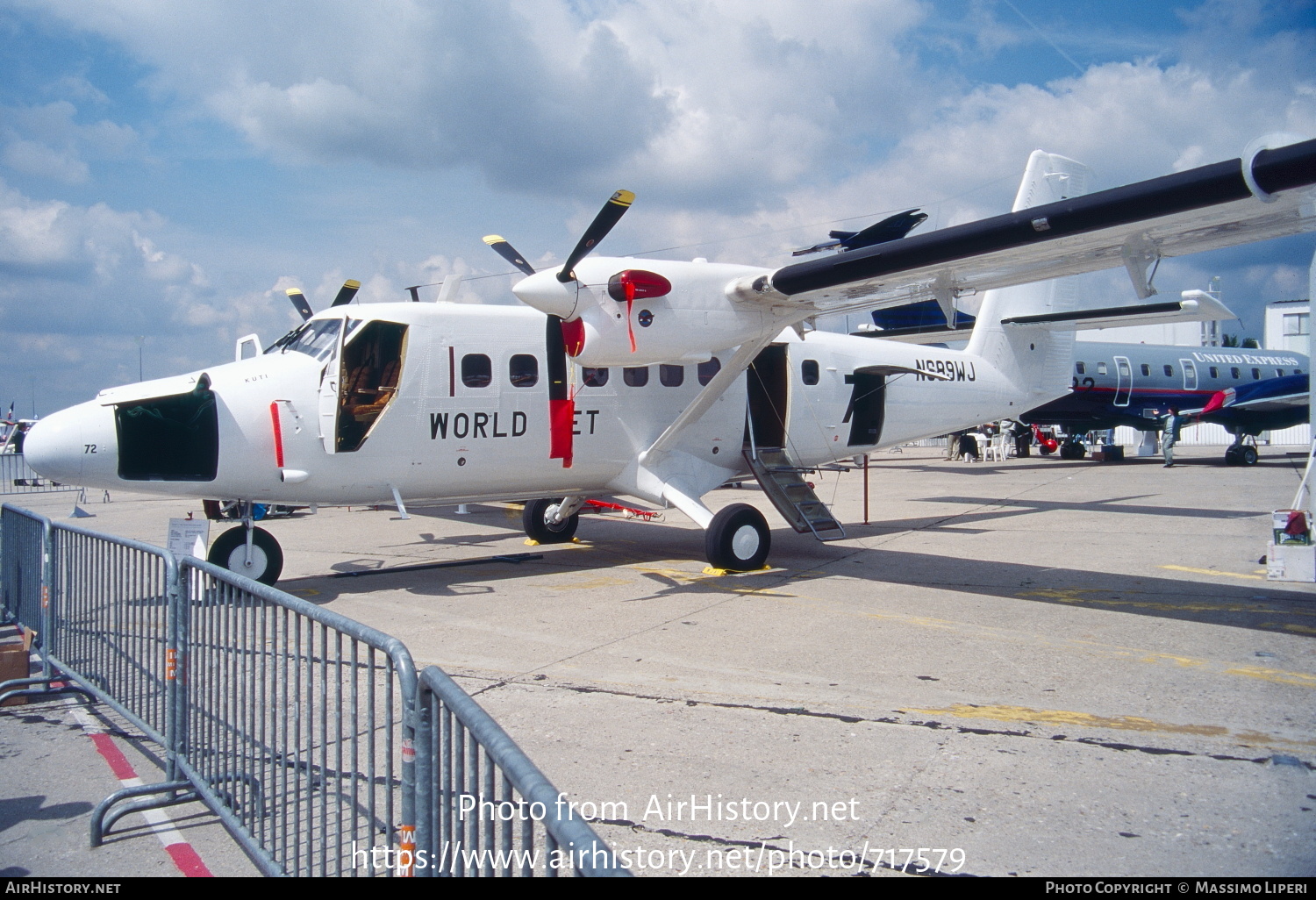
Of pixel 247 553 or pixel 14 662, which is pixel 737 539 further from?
pixel 14 662

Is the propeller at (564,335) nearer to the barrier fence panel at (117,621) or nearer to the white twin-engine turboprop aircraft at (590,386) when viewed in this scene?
the white twin-engine turboprop aircraft at (590,386)

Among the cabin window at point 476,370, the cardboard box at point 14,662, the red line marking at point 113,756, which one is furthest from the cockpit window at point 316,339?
the red line marking at point 113,756

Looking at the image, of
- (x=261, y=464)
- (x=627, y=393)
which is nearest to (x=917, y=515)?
(x=627, y=393)

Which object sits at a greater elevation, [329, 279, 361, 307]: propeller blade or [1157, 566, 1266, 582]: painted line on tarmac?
[329, 279, 361, 307]: propeller blade

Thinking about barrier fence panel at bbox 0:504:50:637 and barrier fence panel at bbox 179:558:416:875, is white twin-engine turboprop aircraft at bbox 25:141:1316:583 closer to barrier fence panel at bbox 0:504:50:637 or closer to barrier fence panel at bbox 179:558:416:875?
barrier fence panel at bbox 0:504:50:637

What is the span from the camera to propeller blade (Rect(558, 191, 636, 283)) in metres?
8.62

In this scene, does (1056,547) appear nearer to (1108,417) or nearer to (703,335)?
(703,335)

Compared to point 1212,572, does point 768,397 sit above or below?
above

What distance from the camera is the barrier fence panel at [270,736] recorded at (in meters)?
3.06

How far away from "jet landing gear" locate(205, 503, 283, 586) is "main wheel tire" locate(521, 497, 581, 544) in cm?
427

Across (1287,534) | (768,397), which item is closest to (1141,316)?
(1287,534)

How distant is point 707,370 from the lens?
452 inches

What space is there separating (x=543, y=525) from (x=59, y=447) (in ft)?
20.7

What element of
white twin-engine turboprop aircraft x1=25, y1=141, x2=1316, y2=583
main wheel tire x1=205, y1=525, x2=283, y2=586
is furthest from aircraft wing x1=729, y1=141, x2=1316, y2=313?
main wheel tire x1=205, y1=525, x2=283, y2=586
